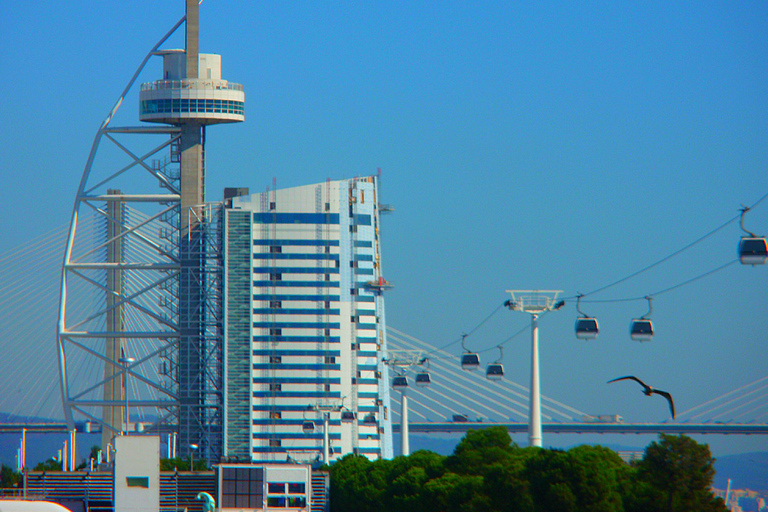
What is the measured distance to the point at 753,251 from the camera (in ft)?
164

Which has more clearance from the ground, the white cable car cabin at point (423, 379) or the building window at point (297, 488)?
the white cable car cabin at point (423, 379)

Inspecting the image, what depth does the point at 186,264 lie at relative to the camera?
18038cm

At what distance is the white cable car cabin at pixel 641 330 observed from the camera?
194 ft

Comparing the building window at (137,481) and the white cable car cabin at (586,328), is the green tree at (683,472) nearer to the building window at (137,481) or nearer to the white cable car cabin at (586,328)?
the white cable car cabin at (586,328)

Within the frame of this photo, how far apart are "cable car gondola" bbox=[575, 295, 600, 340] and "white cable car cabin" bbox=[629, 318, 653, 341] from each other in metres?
2.02

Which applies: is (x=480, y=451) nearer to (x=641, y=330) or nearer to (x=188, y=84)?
(x=641, y=330)

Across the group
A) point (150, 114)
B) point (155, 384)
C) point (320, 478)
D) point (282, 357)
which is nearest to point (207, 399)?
point (155, 384)

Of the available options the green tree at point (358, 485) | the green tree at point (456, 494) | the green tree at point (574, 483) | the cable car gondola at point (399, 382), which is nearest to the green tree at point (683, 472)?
the green tree at point (574, 483)

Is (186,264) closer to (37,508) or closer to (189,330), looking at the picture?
(189,330)

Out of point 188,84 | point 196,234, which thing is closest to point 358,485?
point 196,234

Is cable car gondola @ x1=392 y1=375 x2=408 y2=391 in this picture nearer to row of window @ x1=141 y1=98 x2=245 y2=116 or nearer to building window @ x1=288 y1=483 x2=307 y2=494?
building window @ x1=288 y1=483 x2=307 y2=494

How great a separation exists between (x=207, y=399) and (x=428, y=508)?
98489 millimetres

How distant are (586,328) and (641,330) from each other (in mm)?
3087

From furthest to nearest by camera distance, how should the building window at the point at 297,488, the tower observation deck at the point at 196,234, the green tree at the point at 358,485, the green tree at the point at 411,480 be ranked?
the tower observation deck at the point at 196,234
the building window at the point at 297,488
the green tree at the point at 358,485
the green tree at the point at 411,480
